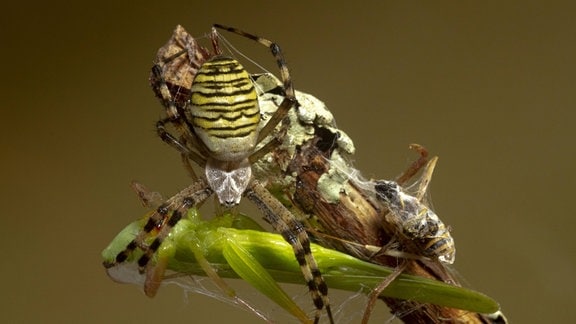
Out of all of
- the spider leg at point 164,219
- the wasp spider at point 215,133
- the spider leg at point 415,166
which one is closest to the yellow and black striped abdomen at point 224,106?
the wasp spider at point 215,133

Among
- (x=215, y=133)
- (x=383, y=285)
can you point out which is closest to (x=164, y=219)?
(x=215, y=133)

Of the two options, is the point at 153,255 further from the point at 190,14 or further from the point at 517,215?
the point at 517,215

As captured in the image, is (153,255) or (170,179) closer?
(153,255)

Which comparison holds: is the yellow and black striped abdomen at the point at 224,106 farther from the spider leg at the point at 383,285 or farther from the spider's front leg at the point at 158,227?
the spider leg at the point at 383,285

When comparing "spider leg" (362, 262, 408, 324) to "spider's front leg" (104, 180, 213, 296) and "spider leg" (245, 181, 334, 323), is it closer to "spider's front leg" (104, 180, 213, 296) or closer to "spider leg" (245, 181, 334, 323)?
"spider leg" (245, 181, 334, 323)

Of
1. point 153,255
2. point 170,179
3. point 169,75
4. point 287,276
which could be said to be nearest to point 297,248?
point 287,276

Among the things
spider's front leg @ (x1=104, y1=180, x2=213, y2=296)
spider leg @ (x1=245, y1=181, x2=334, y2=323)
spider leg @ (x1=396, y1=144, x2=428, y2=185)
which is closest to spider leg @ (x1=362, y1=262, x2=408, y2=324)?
spider leg @ (x1=245, y1=181, x2=334, y2=323)
